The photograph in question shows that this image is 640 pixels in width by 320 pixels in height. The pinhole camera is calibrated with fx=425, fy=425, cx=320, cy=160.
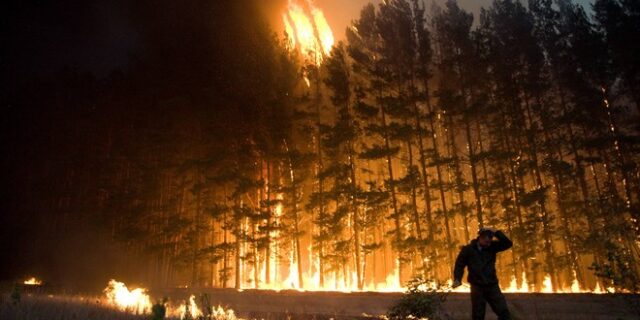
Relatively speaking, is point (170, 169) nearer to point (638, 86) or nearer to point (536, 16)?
point (536, 16)

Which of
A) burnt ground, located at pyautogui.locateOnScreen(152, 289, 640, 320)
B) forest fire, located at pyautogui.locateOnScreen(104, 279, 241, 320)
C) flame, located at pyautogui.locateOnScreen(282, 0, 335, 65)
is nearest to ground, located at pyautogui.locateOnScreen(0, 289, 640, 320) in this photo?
burnt ground, located at pyautogui.locateOnScreen(152, 289, 640, 320)

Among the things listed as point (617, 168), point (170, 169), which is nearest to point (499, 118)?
point (617, 168)

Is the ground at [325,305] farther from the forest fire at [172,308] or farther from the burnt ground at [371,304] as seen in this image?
the forest fire at [172,308]

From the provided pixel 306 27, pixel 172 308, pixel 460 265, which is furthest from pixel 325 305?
pixel 306 27

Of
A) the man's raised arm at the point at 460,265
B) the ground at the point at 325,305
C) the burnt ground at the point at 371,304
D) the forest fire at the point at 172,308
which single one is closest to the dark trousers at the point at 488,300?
the man's raised arm at the point at 460,265

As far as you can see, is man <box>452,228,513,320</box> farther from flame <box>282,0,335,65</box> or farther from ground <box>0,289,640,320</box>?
flame <box>282,0,335,65</box>

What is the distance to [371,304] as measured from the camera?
16.2m

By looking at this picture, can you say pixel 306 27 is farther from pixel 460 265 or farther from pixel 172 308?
pixel 460 265

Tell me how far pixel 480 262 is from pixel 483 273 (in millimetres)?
192

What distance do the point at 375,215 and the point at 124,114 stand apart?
24165 millimetres

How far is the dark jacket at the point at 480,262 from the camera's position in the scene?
7441 mm

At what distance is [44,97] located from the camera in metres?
41.2

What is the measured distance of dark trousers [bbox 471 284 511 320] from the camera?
23.8 ft

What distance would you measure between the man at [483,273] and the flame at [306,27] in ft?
82.3
